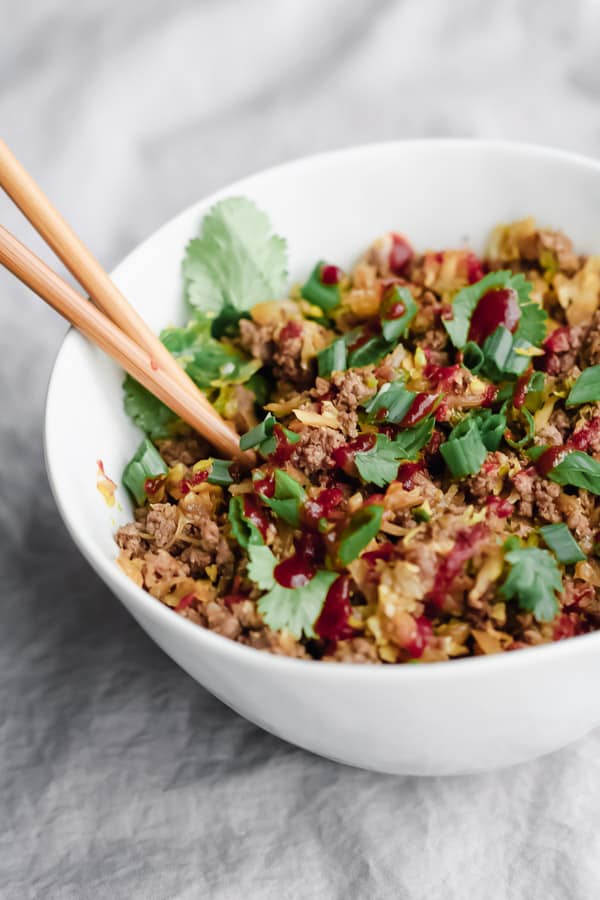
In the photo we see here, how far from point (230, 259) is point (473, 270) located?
68 cm

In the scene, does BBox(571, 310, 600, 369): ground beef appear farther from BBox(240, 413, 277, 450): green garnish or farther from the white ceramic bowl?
BBox(240, 413, 277, 450): green garnish

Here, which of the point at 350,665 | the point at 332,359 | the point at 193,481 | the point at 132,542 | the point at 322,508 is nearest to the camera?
the point at 350,665

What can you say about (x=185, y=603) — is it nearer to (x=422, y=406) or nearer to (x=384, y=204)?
(x=422, y=406)

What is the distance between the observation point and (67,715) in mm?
2723

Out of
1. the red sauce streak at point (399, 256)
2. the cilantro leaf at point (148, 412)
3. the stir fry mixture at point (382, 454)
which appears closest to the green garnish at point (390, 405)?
the stir fry mixture at point (382, 454)

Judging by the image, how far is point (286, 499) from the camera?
223 cm

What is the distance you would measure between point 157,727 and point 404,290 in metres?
1.31

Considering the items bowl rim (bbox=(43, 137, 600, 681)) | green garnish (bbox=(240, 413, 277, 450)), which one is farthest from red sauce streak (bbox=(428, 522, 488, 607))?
green garnish (bbox=(240, 413, 277, 450))

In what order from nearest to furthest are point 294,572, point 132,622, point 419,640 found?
point 419,640 < point 294,572 < point 132,622

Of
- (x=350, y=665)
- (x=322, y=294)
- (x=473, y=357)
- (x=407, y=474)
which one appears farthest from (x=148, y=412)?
(x=350, y=665)

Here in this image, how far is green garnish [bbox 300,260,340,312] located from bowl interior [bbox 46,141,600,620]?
0.32 ft

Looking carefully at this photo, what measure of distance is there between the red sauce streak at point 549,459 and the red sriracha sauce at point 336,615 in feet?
1.85

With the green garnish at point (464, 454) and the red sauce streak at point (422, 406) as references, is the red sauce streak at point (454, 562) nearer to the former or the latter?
the green garnish at point (464, 454)

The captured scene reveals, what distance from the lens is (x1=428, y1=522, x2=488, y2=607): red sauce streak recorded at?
200 cm
